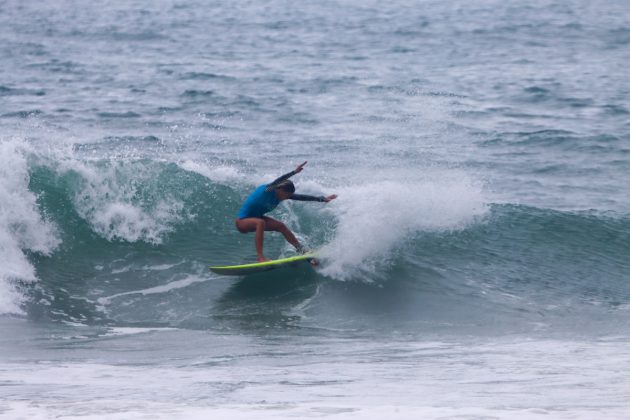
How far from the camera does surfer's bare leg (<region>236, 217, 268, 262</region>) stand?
36.5 feet

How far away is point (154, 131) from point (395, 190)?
795 cm

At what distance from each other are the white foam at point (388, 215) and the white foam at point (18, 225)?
3808 mm

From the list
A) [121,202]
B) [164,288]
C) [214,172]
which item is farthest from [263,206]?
[214,172]

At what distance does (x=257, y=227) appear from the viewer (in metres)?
11.1

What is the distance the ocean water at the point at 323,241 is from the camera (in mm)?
6562

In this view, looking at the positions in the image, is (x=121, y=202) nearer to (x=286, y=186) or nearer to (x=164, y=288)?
(x=164, y=288)

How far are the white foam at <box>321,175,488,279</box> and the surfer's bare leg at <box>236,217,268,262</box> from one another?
0.87m

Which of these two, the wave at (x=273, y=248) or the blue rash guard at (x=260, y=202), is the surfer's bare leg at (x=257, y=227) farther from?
the wave at (x=273, y=248)

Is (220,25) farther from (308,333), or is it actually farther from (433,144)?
(308,333)

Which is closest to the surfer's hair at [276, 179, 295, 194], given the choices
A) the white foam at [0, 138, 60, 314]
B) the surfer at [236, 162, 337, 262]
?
the surfer at [236, 162, 337, 262]

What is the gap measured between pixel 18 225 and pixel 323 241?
4.17 meters

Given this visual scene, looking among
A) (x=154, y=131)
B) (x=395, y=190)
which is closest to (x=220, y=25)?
(x=154, y=131)

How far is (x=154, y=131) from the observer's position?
62.6 feet

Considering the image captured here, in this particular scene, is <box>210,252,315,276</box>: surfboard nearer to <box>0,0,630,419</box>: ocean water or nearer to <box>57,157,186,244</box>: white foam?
<box>0,0,630,419</box>: ocean water
